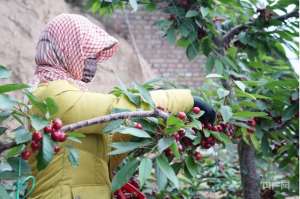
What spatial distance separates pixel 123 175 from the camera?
1.29 m

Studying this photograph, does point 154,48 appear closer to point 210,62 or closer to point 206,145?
point 210,62

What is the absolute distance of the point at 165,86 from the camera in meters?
1.95

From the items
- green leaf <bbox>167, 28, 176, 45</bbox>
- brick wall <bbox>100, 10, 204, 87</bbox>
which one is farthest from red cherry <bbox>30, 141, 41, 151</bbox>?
brick wall <bbox>100, 10, 204, 87</bbox>

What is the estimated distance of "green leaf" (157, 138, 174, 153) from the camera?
124 centimetres

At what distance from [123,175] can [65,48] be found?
42 centimetres

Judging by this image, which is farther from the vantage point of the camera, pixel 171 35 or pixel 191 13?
pixel 171 35

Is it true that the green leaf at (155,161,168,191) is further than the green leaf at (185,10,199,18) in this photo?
No

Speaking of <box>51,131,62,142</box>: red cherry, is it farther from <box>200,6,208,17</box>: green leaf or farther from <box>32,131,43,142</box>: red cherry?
<box>200,6,208,17</box>: green leaf

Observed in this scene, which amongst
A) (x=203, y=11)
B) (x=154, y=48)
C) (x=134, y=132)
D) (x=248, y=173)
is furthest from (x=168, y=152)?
(x=154, y=48)

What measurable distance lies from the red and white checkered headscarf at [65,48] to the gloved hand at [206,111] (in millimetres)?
345

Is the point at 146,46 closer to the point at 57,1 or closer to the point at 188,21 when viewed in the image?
the point at 57,1

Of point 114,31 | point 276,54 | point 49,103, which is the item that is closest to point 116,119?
point 49,103

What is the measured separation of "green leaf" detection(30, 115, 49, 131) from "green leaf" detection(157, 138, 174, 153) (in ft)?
1.00

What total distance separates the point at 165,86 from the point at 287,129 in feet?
2.34
